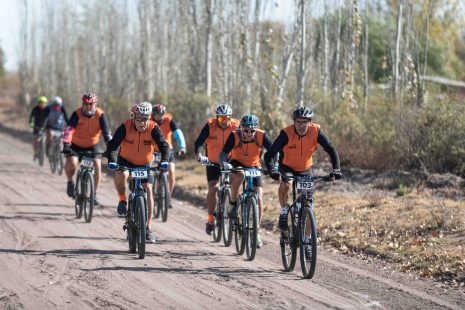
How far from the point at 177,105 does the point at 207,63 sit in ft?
7.81

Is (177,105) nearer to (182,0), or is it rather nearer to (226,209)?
(182,0)

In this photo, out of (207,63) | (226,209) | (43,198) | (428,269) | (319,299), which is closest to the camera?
(319,299)

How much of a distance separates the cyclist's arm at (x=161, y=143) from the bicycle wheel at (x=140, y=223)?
771mm

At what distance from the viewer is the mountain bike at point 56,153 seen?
77.3 ft

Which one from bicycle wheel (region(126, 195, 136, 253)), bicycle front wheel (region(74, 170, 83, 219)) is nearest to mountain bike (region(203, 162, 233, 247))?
bicycle wheel (region(126, 195, 136, 253))

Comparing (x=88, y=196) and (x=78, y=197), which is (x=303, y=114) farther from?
(x=78, y=197)

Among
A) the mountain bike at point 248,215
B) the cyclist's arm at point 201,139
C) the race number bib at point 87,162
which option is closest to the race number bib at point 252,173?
the mountain bike at point 248,215

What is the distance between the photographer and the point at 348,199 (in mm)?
17031

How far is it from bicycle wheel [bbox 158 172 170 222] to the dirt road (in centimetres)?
30

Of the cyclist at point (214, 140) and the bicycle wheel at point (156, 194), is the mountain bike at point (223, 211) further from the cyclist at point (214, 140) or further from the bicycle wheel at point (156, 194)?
the bicycle wheel at point (156, 194)

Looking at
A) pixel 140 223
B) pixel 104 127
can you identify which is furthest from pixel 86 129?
pixel 140 223

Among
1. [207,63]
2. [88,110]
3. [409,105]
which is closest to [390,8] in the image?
[207,63]

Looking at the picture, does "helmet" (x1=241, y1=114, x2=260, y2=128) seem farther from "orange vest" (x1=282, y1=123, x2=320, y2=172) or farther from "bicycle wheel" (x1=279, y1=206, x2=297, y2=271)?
"bicycle wheel" (x1=279, y1=206, x2=297, y2=271)

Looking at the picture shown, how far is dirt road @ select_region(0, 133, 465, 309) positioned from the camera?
934 centimetres
